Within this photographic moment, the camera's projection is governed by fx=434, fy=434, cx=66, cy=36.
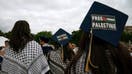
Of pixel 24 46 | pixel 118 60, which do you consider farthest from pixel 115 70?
pixel 24 46

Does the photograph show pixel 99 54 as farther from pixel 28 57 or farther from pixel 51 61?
pixel 51 61

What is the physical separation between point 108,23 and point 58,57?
19.3ft

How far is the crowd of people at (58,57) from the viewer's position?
4.47 metres

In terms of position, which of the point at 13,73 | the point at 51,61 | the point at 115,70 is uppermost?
the point at 115,70

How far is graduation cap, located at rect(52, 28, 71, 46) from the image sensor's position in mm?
10761

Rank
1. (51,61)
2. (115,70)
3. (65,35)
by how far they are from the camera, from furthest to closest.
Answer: (65,35)
(51,61)
(115,70)

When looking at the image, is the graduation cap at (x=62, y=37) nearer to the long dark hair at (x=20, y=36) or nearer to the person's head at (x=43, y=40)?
the person's head at (x=43, y=40)

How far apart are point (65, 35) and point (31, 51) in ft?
12.6

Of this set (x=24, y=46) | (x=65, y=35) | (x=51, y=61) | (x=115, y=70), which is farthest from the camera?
(x=65, y=35)

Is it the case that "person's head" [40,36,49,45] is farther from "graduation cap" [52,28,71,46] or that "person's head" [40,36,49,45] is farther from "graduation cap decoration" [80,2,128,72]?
"graduation cap decoration" [80,2,128,72]

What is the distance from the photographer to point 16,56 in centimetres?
739

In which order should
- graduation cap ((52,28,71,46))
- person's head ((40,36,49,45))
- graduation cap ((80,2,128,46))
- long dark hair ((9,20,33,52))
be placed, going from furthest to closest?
person's head ((40,36,49,45)), graduation cap ((52,28,71,46)), long dark hair ((9,20,33,52)), graduation cap ((80,2,128,46))

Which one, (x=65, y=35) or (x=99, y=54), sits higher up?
(x=99, y=54)

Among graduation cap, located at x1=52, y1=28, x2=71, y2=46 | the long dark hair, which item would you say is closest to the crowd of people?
the long dark hair
